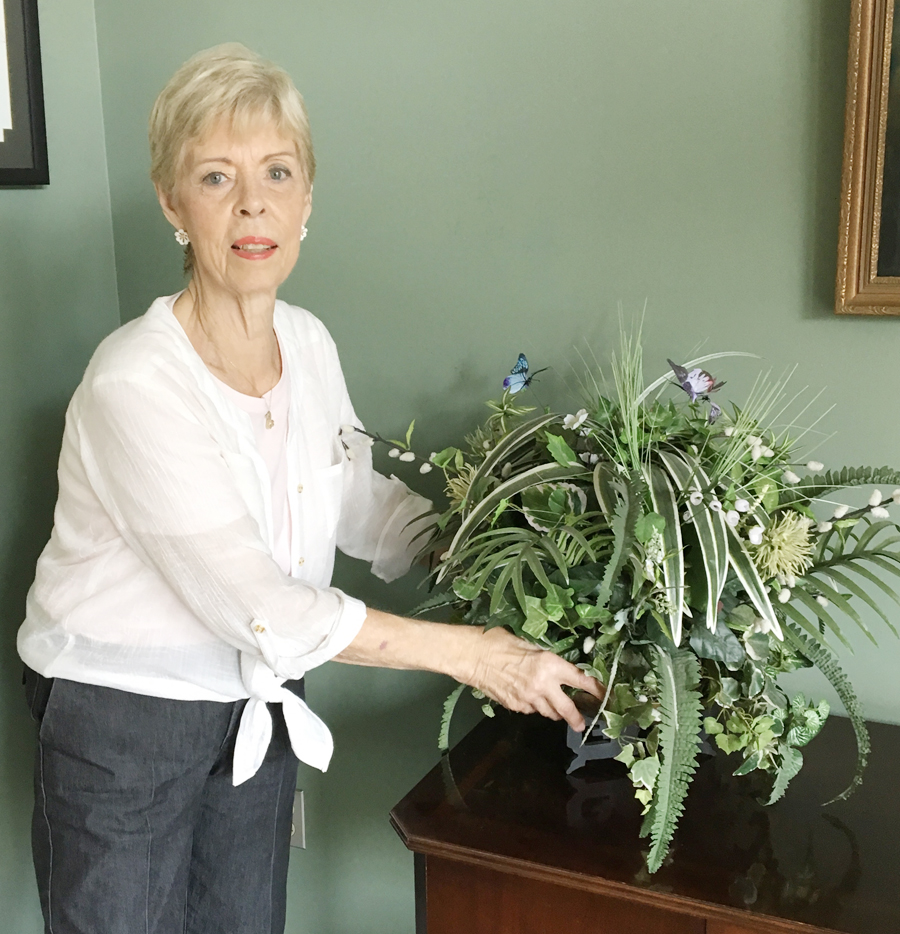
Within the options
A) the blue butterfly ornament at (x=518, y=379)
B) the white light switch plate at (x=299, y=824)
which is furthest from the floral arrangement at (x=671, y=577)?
the white light switch plate at (x=299, y=824)

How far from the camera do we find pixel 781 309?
56.0 inches

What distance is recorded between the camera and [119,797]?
4.40 feet

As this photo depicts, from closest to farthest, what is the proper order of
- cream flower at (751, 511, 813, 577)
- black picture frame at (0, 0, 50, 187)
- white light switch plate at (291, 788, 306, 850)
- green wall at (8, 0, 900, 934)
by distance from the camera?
1. cream flower at (751, 511, 813, 577)
2. green wall at (8, 0, 900, 934)
3. black picture frame at (0, 0, 50, 187)
4. white light switch plate at (291, 788, 306, 850)

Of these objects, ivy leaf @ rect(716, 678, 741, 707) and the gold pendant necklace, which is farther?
the gold pendant necklace

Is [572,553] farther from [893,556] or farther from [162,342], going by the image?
[162,342]

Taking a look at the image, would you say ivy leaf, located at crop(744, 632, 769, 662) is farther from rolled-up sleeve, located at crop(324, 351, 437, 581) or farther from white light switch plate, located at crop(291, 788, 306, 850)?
white light switch plate, located at crop(291, 788, 306, 850)

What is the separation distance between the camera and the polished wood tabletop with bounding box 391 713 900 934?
1.04m

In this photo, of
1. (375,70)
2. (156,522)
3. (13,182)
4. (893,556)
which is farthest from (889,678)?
→ (13,182)

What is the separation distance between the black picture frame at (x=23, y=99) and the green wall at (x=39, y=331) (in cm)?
5

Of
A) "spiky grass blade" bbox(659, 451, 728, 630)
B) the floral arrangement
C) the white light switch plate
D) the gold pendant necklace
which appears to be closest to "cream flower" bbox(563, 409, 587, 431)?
the floral arrangement

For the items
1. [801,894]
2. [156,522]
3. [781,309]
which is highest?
[781,309]

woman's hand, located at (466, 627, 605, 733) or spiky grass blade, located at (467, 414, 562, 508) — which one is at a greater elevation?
spiky grass blade, located at (467, 414, 562, 508)

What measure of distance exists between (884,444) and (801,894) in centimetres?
65

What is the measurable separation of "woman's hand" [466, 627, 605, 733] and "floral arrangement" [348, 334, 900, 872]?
0.02m
